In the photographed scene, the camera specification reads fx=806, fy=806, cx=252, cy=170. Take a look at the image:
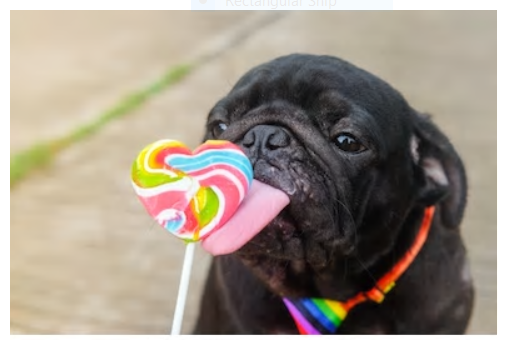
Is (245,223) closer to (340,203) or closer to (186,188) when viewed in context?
(186,188)

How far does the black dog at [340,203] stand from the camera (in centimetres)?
209

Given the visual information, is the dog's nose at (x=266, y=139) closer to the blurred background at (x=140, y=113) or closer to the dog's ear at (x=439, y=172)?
the dog's ear at (x=439, y=172)

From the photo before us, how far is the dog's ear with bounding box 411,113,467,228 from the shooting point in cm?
246

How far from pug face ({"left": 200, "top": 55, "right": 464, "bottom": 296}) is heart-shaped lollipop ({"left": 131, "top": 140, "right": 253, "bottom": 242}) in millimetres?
209

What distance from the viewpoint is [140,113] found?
4.79 metres

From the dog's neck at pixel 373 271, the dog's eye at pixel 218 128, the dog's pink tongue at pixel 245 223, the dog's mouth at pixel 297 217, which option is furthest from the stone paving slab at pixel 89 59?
the dog's pink tongue at pixel 245 223

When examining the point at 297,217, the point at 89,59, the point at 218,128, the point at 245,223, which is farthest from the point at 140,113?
the point at 245,223

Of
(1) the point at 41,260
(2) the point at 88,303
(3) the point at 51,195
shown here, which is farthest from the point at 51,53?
(2) the point at 88,303

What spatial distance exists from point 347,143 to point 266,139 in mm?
248

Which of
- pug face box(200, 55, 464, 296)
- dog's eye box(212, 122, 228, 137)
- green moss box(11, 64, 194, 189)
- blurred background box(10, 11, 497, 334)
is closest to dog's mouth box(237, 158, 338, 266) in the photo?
pug face box(200, 55, 464, 296)

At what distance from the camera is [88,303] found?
3.23 metres

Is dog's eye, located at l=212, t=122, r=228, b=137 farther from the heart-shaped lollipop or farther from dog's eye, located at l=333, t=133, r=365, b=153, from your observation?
the heart-shaped lollipop
